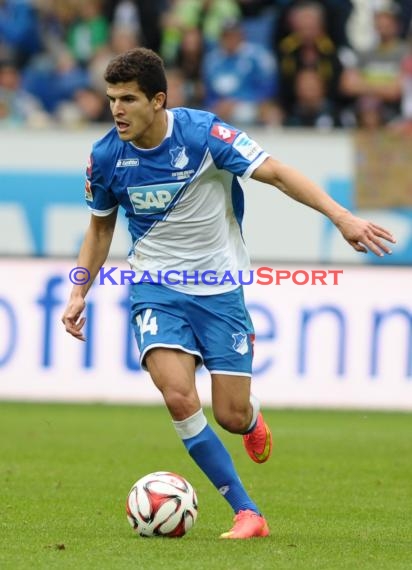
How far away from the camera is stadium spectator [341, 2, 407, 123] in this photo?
17.7 metres

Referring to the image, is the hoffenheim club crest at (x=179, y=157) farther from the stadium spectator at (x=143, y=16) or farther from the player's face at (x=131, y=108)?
the stadium spectator at (x=143, y=16)

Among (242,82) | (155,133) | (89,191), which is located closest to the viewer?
(155,133)

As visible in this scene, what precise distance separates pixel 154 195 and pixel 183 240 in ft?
0.97

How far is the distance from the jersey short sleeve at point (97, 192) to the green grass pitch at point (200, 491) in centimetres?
176

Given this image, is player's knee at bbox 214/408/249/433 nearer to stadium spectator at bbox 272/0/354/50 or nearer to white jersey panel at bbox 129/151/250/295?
white jersey panel at bbox 129/151/250/295

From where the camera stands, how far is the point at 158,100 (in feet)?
24.0

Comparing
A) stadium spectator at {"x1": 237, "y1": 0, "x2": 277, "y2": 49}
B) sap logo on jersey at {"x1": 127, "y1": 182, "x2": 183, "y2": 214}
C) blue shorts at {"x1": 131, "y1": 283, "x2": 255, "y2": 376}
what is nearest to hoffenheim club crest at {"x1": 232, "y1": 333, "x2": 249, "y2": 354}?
blue shorts at {"x1": 131, "y1": 283, "x2": 255, "y2": 376}

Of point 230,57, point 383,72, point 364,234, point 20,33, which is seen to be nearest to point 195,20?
point 230,57

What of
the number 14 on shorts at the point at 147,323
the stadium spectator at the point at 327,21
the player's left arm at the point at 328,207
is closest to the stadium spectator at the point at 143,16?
the stadium spectator at the point at 327,21

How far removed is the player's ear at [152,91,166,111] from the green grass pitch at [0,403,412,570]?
2.27m

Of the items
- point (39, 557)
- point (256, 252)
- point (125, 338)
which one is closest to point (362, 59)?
point (256, 252)

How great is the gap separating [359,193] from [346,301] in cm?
291

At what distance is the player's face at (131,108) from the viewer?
7.19 meters

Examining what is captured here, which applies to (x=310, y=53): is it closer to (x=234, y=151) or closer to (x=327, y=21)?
(x=327, y=21)
